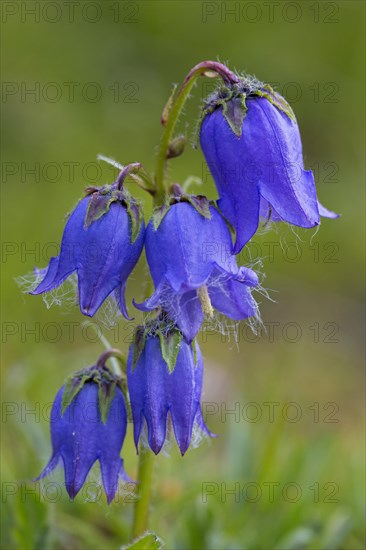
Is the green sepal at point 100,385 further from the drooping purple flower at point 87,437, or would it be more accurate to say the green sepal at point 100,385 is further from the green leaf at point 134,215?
the green leaf at point 134,215

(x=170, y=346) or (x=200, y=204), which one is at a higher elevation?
(x=200, y=204)

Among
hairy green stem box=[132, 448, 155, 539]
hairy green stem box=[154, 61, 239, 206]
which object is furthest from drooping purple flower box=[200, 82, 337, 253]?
hairy green stem box=[132, 448, 155, 539]

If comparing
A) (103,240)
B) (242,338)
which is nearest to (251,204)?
(103,240)

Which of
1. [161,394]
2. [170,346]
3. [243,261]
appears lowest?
[161,394]

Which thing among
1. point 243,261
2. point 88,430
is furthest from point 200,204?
point 243,261

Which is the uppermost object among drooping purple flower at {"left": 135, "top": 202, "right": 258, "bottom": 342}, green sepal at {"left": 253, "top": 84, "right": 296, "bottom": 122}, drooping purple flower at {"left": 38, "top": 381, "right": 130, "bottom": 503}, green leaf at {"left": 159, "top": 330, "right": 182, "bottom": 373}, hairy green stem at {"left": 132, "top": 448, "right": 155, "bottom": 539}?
green sepal at {"left": 253, "top": 84, "right": 296, "bottom": 122}

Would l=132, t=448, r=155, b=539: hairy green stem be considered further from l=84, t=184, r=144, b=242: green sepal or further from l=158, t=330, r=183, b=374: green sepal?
l=84, t=184, r=144, b=242: green sepal

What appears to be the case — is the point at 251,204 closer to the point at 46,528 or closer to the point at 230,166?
the point at 230,166

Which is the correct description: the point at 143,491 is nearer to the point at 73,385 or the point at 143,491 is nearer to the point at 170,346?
the point at 73,385
